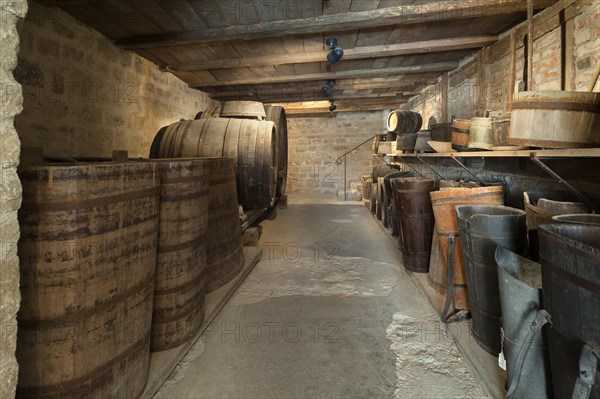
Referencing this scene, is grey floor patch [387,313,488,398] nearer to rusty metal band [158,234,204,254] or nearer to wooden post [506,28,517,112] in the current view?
rusty metal band [158,234,204,254]

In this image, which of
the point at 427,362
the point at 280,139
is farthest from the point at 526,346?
the point at 280,139

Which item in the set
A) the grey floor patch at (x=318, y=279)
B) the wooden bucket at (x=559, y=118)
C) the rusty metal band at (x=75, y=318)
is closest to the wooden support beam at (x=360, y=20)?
the wooden bucket at (x=559, y=118)

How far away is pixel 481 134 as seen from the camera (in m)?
2.61

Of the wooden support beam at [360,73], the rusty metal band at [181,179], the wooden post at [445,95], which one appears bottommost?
the rusty metal band at [181,179]

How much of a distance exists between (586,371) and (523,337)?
1.41ft

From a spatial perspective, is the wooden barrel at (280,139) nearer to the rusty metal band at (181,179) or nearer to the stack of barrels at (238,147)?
the stack of barrels at (238,147)

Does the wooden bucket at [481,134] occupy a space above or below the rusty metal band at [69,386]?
above

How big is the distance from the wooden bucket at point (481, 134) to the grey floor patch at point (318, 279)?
1419mm

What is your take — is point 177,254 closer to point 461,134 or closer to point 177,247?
point 177,247

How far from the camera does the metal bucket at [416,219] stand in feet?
9.68

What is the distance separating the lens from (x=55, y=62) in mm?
3170

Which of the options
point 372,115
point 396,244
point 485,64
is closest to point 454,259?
point 396,244

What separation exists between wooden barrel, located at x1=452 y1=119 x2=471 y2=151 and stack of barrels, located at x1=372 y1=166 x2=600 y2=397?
440 mm

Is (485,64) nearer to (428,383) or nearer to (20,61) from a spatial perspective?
(428,383)
